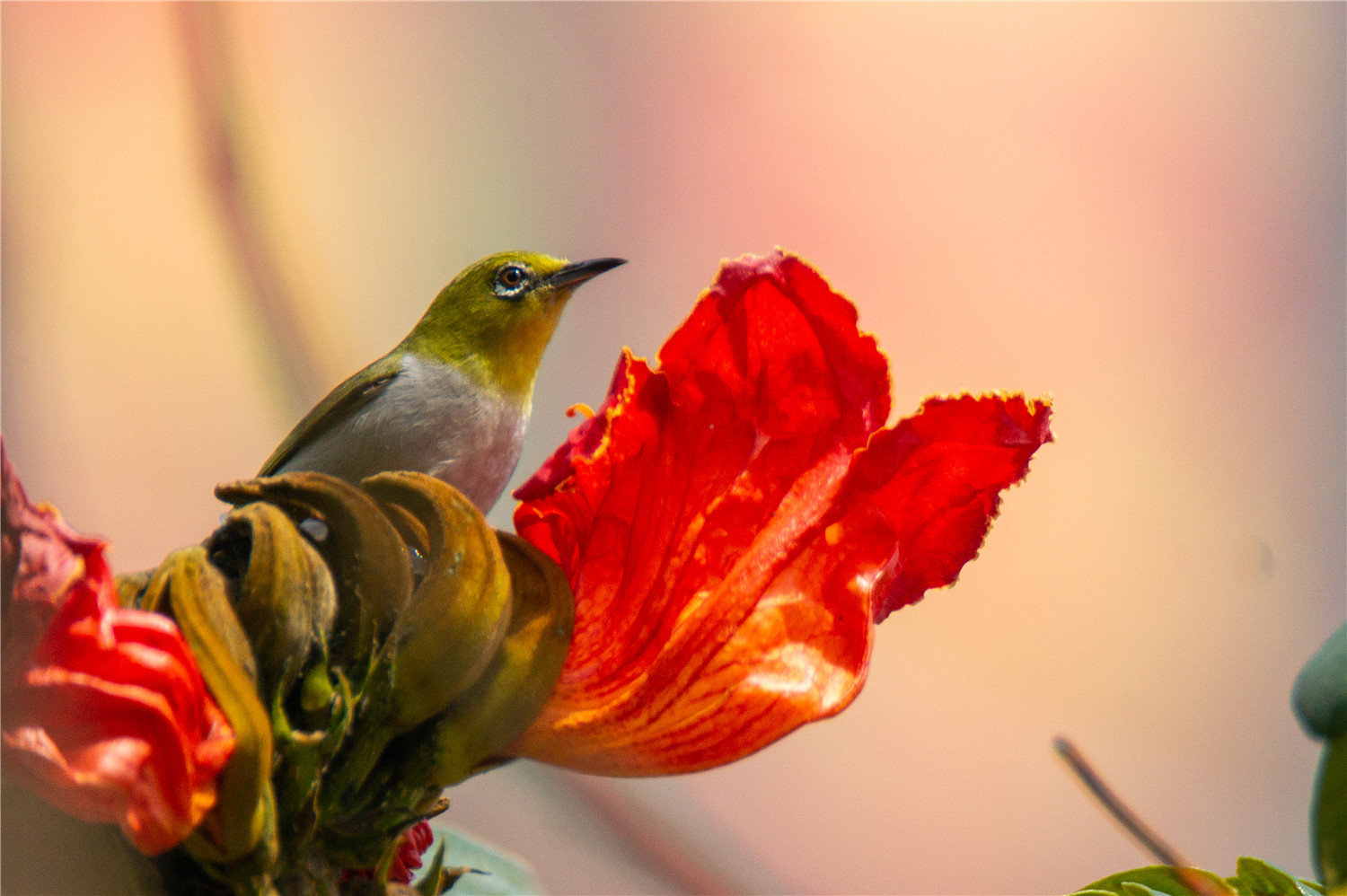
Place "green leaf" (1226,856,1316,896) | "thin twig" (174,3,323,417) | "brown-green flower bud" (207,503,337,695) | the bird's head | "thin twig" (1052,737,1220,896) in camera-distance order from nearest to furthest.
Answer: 1. "thin twig" (1052,737,1220,896)
2. "brown-green flower bud" (207,503,337,695)
3. "green leaf" (1226,856,1316,896)
4. "thin twig" (174,3,323,417)
5. the bird's head

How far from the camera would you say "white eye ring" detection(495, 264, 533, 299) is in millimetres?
787

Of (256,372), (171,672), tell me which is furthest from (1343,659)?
(256,372)

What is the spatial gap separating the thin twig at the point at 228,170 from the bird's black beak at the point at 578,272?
0.19 meters

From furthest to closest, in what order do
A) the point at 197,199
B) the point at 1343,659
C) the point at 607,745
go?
the point at 197,199 → the point at 607,745 → the point at 1343,659

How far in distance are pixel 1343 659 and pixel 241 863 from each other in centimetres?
33

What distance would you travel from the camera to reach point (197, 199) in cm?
66

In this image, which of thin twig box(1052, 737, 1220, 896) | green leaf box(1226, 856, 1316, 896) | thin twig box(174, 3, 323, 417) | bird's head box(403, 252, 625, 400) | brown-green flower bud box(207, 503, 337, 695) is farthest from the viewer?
A: bird's head box(403, 252, 625, 400)

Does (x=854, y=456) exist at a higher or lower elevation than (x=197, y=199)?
lower

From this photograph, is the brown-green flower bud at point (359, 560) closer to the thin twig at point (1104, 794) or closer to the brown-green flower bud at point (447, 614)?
the brown-green flower bud at point (447, 614)

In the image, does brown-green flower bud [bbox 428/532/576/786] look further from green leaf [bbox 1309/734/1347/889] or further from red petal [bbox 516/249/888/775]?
green leaf [bbox 1309/734/1347/889]

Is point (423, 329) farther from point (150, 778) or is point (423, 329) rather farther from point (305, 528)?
point (150, 778)

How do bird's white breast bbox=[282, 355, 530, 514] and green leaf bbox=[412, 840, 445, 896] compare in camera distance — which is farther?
bird's white breast bbox=[282, 355, 530, 514]

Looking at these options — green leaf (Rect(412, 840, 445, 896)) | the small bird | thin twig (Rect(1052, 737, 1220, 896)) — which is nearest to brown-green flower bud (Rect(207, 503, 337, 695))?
green leaf (Rect(412, 840, 445, 896))

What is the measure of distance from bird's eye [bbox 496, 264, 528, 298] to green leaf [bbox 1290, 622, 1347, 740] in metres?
0.62
